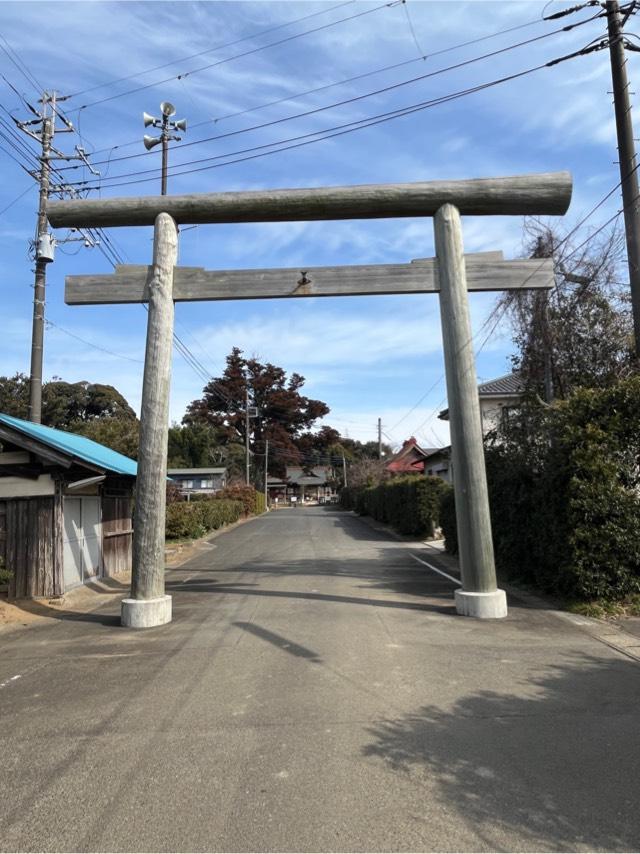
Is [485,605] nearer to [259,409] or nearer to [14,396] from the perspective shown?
[14,396]

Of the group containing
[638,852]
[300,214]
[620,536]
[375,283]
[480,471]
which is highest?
[300,214]

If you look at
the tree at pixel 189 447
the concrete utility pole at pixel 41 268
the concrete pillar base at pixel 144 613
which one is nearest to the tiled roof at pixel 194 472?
the tree at pixel 189 447

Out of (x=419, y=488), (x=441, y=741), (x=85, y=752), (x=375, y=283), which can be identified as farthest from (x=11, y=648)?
(x=419, y=488)

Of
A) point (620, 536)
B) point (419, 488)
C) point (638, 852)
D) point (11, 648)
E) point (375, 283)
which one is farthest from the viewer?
point (419, 488)

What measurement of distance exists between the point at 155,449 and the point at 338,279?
3.49 m

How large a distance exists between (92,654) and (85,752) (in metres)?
2.84

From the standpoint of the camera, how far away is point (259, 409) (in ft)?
232

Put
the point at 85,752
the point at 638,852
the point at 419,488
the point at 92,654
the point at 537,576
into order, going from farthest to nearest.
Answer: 1. the point at 419,488
2. the point at 537,576
3. the point at 92,654
4. the point at 85,752
5. the point at 638,852

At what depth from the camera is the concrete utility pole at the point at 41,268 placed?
52.9 ft

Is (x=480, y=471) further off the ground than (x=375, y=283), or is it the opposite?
(x=375, y=283)

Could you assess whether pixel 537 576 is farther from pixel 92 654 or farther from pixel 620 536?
pixel 92 654

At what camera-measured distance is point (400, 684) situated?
208 inches

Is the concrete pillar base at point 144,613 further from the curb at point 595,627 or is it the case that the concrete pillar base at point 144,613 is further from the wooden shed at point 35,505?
the curb at point 595,627

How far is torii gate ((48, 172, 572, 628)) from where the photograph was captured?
8203 millimetres
